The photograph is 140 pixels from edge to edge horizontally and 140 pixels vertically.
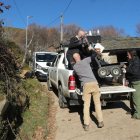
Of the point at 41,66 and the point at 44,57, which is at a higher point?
the point at 44,57

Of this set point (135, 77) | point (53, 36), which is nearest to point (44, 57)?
point (135, 77)

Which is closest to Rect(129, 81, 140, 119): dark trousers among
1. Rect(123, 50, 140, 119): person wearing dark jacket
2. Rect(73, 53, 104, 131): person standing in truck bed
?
Rect(123, 50, 140, 119): person wearing dark jacket

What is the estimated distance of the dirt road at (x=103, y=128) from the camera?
3.84m

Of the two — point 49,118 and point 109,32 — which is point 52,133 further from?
point 109,32

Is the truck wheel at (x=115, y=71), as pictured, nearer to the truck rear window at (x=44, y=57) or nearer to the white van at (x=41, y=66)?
the white van at (x=41, y=66)

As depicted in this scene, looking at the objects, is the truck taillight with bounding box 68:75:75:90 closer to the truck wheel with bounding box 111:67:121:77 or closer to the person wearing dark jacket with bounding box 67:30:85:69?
the person wearing dark jacket with bounding box 67:30:85:69

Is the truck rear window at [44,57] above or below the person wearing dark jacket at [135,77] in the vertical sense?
above

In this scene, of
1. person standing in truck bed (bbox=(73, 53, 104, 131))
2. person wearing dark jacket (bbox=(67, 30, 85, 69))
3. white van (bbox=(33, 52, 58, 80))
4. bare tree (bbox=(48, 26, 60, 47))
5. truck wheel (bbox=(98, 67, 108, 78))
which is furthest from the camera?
bare tree (bbox=(48, 26, 60, 47))

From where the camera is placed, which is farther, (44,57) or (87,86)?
(44,57)

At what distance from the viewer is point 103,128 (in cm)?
425

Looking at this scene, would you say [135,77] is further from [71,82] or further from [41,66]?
[41,66]

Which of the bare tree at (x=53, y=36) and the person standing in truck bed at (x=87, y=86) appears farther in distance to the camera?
the bare tree at (x=53, y=36)

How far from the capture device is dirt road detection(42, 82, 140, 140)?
3.84 m

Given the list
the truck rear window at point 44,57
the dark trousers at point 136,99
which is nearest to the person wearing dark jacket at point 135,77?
the dark trousers at point 136,99
